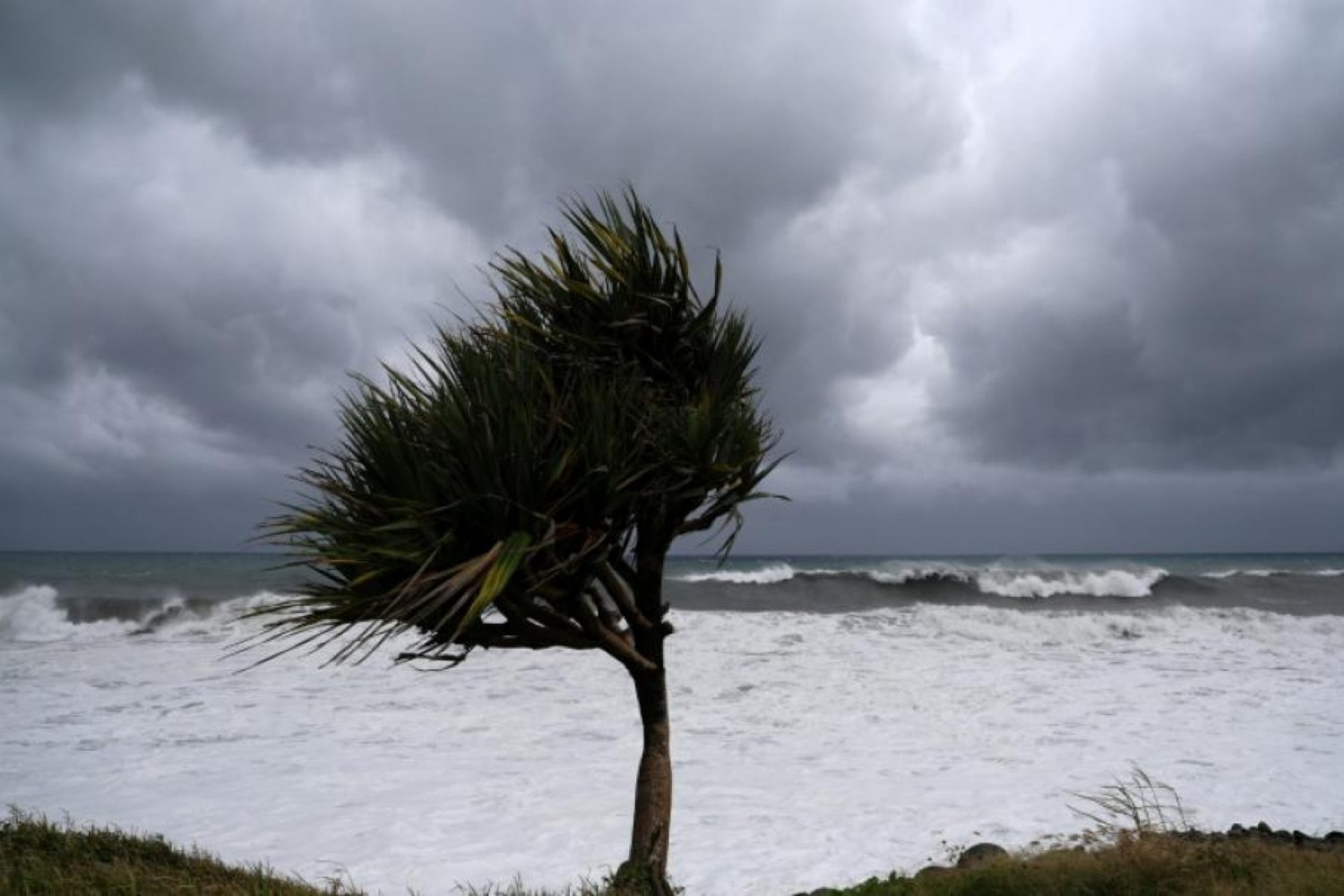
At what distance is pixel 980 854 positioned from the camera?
7414 millimetres

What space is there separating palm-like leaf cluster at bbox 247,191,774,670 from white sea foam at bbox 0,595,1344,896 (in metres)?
4.05

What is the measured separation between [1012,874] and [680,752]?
22.2ft

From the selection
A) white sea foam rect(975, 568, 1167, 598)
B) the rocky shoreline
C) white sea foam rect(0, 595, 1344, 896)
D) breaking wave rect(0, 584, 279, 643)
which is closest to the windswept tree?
the rocky shoreline

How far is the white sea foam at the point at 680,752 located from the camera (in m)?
8.36

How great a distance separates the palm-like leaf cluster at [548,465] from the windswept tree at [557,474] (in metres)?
0.01

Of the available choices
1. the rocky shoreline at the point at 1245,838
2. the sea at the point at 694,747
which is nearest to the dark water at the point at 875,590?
the sea at the point at 694,747

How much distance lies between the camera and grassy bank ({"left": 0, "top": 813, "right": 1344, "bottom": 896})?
487 cm

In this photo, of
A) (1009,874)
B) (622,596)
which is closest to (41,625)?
(622,596)

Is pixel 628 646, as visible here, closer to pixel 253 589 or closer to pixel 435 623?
pixel 435 623

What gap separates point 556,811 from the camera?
9297 millimetres

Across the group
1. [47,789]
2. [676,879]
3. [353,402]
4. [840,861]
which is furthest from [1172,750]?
[47,789]

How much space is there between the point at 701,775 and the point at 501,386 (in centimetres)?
Answer: 770

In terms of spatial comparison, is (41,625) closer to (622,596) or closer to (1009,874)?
(622,596)

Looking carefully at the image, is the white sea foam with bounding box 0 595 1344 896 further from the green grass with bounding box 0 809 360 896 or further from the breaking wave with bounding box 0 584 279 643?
the breaking wave with bounding box 0 584 279 643
